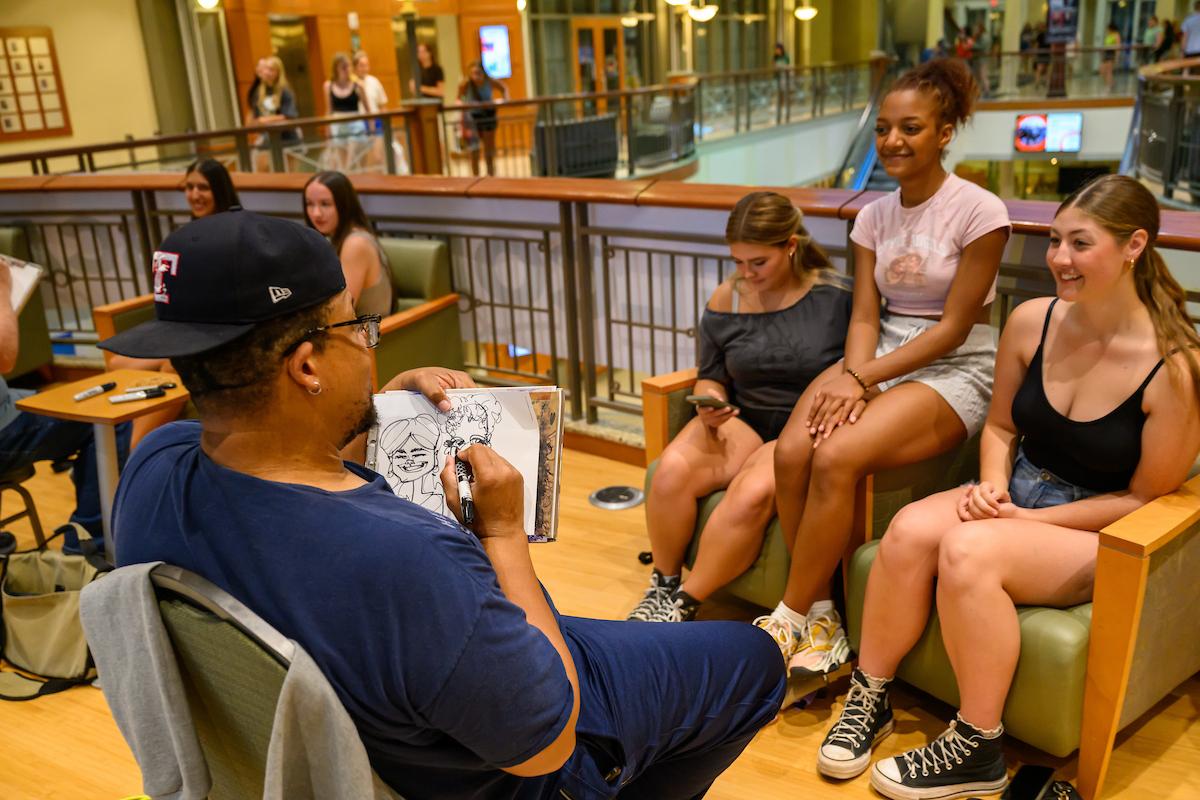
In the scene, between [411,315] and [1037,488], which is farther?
[411,315]

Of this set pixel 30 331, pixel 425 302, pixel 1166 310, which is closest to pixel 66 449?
pixel 425 302

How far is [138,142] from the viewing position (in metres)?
6.67

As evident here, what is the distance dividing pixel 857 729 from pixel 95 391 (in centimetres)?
249

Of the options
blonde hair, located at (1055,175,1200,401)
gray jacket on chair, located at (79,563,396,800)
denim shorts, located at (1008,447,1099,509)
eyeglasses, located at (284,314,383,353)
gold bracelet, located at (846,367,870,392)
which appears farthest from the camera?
gold bracelet, located at (846,367,870,392)

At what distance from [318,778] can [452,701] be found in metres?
0.18

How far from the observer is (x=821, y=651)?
241 cm

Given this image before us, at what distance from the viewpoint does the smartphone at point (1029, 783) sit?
2.05 meters

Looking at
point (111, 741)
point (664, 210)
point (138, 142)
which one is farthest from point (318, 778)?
point (138, 142)

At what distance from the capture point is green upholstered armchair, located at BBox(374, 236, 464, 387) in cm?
408

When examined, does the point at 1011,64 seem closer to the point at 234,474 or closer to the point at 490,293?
the point at 490,293

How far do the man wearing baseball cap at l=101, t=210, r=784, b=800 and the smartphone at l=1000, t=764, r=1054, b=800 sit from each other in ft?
3.97

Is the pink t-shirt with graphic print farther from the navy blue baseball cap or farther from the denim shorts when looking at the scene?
the navy blue baseball cap

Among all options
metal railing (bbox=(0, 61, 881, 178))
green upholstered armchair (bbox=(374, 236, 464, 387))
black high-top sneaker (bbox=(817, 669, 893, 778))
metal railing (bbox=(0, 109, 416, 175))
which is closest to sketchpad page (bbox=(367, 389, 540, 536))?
black high-top sneaker (bbox=(817, 669, 893, 778))

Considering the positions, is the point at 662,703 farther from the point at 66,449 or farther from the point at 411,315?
the point at 411,315
